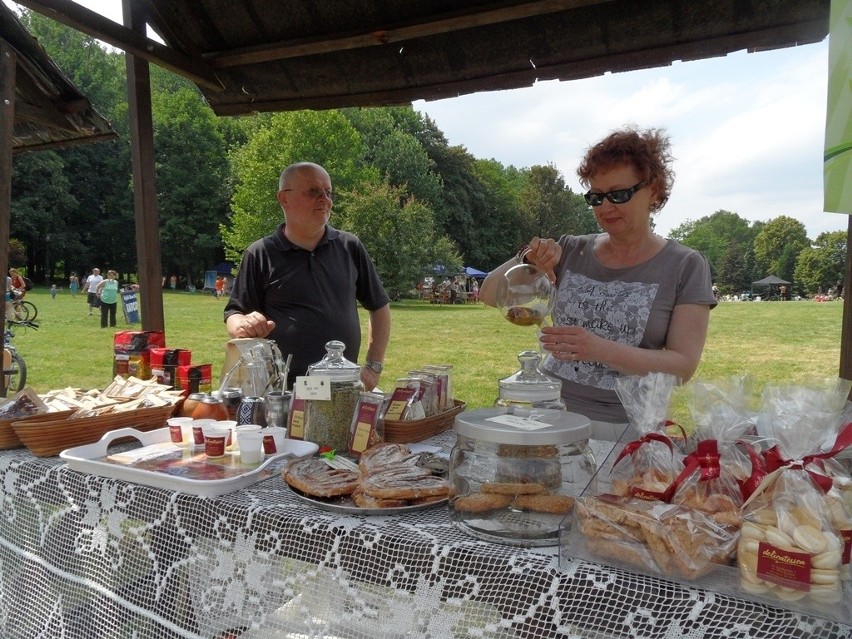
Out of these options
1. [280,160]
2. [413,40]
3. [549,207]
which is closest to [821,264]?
[549,207]

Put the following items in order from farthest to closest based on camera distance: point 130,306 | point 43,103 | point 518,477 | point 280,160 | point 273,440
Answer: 1. point 280,160
2. point 130,306
3. point 43,103
4. point 273,440
5. point 518,477

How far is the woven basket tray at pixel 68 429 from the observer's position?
1.65 meters

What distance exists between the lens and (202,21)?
3.37 meters

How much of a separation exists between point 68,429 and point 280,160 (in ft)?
92.7

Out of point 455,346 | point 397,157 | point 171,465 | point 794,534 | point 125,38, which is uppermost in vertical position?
point 397,157

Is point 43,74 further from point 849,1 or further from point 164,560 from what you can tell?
point 849,1

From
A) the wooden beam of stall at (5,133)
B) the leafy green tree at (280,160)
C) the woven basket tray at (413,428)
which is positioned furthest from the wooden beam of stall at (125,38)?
the leafy green tree at (280,160)

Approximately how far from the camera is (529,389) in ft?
4.63

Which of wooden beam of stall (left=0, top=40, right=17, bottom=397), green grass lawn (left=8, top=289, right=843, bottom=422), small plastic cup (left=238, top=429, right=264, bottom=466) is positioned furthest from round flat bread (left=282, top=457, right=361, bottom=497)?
green grass lawn (left=8, top=289, right=843, bottom=422)

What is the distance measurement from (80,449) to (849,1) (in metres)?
1.88

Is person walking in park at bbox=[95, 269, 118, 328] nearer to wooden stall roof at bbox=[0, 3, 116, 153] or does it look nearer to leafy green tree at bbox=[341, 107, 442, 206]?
wooden stall roof at bbox=[0, 3, 116, 153]

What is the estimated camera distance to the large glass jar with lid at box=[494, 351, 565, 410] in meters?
1.39

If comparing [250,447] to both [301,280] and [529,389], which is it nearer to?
[529,389]

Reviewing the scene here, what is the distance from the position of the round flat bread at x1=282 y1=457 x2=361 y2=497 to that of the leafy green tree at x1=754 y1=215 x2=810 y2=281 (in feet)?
199
